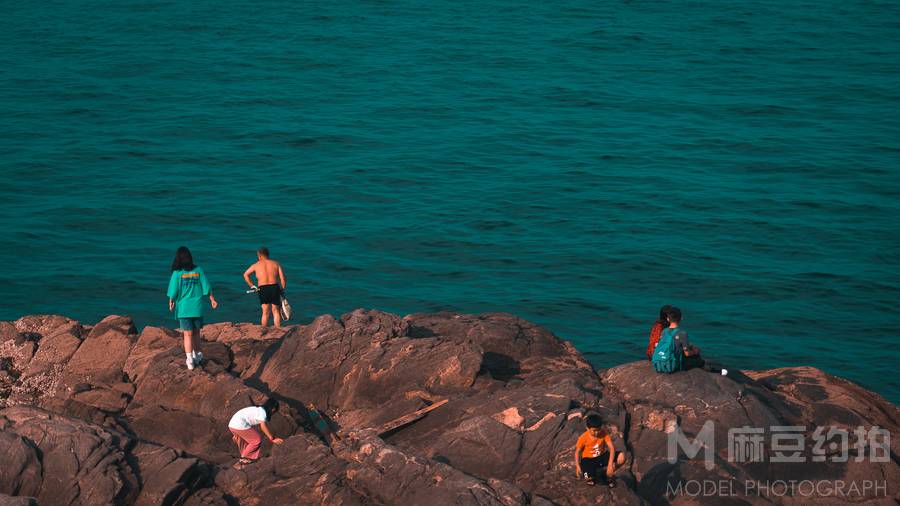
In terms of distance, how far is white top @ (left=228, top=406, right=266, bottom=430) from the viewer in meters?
15.5

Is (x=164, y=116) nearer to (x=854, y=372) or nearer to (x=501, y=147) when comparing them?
(x=501, y=147)

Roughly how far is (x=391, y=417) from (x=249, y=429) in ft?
7.67

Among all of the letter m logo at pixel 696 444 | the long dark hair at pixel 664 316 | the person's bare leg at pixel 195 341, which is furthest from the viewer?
the person's bare leg at pixel 195 341

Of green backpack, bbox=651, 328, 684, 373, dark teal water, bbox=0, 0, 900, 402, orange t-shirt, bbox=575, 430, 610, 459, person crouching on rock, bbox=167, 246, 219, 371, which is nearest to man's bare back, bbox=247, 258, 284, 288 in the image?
person crouching on rock, bbox=167, 246, 219, 371

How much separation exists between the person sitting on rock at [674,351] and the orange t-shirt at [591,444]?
301 cm

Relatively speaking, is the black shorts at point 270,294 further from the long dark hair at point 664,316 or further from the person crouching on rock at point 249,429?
the long dark hair at point 664,316

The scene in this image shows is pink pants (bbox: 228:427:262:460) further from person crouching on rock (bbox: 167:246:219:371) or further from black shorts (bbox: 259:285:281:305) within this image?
black shorts (bbox: 259:285:281:305)

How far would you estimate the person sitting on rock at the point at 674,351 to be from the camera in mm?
16547

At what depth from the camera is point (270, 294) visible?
70.2 feet

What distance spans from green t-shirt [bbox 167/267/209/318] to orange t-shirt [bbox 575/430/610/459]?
7.43m

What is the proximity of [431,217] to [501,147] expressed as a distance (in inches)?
353

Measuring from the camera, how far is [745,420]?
1598 cm

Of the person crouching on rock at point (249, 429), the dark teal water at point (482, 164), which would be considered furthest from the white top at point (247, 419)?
the dark teal water at point (482, 164)

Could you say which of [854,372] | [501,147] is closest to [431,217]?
[501,147]
